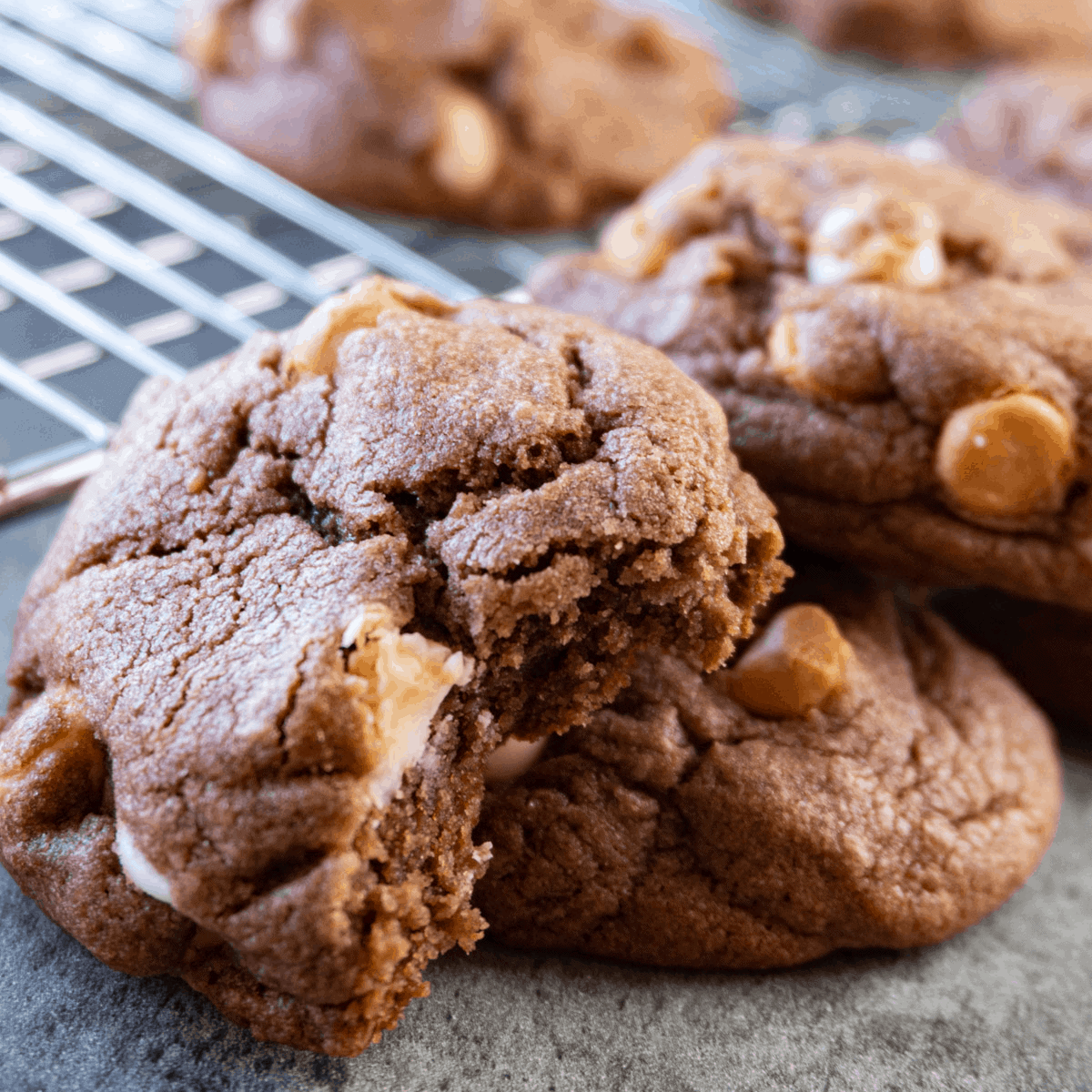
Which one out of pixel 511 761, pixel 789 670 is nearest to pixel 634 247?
pixel 789 670

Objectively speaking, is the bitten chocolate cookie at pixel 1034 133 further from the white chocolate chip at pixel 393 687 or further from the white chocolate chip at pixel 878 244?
the white chocolate chip at pixel 393 687

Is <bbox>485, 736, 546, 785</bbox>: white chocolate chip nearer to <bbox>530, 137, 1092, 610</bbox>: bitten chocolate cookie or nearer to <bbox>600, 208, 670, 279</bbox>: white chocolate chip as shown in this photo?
<bbox>530, 137, 1092, 610</bbox>: bitten chocolate cookie

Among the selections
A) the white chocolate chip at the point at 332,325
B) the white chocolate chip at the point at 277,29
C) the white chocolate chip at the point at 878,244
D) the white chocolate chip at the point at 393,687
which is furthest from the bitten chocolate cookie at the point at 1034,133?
the white chocolate chip at the point at 393,687

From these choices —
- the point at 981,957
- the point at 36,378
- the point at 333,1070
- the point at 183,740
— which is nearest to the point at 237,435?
the point at 183,740

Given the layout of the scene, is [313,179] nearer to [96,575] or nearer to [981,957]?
[96,575]

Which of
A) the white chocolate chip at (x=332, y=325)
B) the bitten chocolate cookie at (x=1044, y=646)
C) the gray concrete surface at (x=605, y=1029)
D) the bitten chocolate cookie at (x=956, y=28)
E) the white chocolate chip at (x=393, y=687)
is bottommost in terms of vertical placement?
the gray concrete surface at (x=605, y=1029)

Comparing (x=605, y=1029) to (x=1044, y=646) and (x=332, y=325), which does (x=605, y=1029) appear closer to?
(x=332, y=325)
